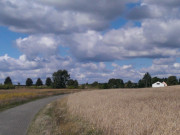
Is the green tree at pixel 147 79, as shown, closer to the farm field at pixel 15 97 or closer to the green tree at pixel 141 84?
the green tree at pixel 141 84

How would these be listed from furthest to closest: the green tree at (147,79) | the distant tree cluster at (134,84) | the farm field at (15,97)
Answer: the green tree at (147,79) < the distant tree cluster at (134,84) < the farm field at (15,97)

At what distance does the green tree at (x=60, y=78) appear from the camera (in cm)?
12925

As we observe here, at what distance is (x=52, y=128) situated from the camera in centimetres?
1180

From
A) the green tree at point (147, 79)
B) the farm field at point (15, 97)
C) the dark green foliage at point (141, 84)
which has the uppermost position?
the green tree at point (147, 79)

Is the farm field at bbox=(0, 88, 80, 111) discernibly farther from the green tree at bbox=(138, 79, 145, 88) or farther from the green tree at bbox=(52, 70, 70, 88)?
the green tree at bbox=(138, 79, 145, 88)

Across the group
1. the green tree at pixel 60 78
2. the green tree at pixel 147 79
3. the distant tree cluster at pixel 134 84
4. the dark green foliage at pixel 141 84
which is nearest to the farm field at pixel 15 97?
the distant tree cluster at pixel 134 84

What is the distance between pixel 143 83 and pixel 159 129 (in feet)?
436

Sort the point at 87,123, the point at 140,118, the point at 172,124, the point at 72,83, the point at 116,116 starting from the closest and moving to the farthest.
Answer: the point at 172,124, the point at 140,118, the point at 116,116, the point at 87,123, the point at 72,83

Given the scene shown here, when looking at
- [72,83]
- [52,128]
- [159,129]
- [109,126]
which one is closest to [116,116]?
[109,126]

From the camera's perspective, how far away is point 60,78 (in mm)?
132000

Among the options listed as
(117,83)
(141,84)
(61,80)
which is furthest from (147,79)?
(61,80)

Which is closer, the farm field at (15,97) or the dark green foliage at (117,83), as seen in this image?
the farm field at (15,97)

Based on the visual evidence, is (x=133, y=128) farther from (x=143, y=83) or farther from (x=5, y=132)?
(x=143, y=83)

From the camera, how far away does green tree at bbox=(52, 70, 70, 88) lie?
129 metres
